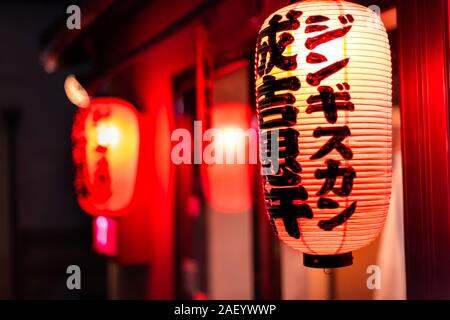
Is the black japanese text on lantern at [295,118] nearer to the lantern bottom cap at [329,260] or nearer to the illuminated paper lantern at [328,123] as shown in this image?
the illuminated paper lantern at [328,123]

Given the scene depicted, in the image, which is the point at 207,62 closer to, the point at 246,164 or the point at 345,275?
the point at 246,164

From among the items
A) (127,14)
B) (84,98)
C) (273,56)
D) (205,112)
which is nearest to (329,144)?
(273,56)

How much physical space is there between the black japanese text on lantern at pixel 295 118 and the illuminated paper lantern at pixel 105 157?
3.99m

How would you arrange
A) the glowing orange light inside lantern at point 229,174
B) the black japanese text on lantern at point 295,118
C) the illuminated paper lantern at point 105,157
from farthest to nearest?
the glowing orange light inside lantern at point 229,174 < the illuminated paper lantern at point 105,157 < the black japanese text on lantern at point 295,118

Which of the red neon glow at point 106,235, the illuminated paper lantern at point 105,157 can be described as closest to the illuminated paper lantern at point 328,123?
the illuminated paper lantern at point 105,157

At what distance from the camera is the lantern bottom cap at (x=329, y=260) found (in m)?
3.54

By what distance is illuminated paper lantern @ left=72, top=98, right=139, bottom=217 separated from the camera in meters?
7.09

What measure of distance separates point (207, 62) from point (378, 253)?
257 cm

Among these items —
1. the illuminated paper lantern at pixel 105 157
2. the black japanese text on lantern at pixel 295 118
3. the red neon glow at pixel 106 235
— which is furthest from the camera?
the red neon glow at pixel 106 235

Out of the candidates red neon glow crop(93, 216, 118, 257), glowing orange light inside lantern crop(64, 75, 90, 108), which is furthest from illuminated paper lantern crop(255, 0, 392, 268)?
red neon glow crop(93, 216, 118, 257)

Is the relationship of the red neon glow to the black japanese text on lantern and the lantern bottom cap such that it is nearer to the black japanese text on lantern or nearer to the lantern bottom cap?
the lantern bottom cap

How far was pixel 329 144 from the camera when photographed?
319cm

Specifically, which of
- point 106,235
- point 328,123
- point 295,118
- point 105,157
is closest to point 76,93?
point 105,157

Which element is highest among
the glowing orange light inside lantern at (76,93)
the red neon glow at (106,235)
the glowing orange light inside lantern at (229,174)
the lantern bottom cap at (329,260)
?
the glowing orange light inside lantern at (76,93)
